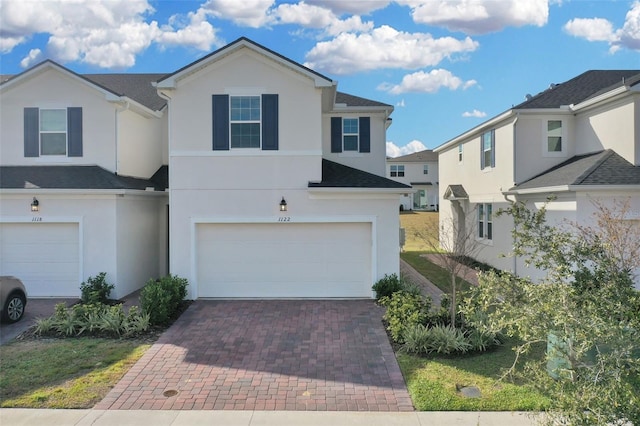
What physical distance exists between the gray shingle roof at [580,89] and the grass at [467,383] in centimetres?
1001

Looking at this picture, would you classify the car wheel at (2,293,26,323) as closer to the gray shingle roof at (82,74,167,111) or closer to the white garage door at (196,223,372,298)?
the white garage door at (196,223,372,298)

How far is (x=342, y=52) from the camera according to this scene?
53.0 ft

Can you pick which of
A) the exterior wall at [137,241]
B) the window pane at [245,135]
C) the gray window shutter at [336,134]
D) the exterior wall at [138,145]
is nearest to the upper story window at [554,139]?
the gray window shutter at [336,134]

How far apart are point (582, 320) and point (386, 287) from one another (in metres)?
7.62

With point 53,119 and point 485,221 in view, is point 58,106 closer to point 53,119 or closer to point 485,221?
point 53,119

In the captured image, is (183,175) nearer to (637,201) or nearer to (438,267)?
(438,267)

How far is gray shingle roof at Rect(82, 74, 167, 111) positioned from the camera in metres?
16.7

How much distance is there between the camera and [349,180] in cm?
1245

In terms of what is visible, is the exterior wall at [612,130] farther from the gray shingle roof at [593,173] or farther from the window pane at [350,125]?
the window pane at [350,125]

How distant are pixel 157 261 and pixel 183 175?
4228 mm

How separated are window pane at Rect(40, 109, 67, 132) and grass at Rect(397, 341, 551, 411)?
12071mm

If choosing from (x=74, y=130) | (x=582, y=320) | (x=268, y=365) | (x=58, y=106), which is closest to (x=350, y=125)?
(x=74, y=130)

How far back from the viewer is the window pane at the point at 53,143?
43.4 feet

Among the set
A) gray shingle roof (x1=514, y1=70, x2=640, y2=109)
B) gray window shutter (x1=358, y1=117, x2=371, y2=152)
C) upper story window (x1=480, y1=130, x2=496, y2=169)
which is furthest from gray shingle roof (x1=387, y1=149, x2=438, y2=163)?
gray window shutter (x1=358, y1=117, x2=371, y2=152)
